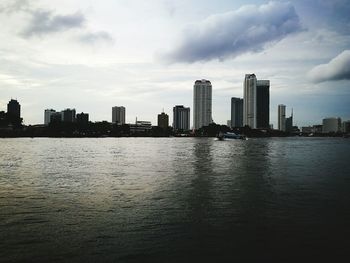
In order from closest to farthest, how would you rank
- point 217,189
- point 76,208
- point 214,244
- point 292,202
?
point 214,244 < point 76,208 < point 292,202 < point 217,189

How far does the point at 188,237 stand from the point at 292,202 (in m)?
10.9

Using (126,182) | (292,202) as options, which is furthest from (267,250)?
(126,182)

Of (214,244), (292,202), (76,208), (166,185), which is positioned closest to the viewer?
(214,244)

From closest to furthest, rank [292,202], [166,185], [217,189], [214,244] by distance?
[214,244]
[292,202]
[217,189]
[166,185]

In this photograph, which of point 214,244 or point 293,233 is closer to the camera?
point 214,244

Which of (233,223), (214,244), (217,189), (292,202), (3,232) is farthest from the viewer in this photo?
(217,189)

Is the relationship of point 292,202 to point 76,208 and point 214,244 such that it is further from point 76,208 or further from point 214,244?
point 76,208

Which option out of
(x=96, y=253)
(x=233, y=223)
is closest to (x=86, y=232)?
(x=96, y=253)

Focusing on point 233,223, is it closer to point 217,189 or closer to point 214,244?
point 214,244

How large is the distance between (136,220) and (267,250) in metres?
7.27

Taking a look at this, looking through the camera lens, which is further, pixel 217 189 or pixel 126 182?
pixel 126 182

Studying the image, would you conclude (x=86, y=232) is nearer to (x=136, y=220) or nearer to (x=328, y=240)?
(x=136, y=220)

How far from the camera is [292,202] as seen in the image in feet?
81.7

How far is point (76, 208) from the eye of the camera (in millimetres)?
22500
